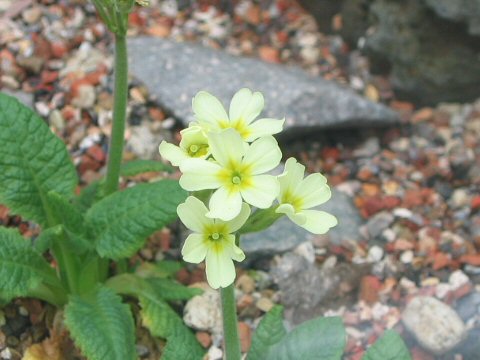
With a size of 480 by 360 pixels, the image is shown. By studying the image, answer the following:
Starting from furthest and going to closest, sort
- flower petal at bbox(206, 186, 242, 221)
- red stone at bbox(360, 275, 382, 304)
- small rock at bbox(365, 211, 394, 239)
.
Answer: small rock at bbox(365, 211, 394, 239) → red stone at bbox(360, 275, 382, 304) → flower petal at bbox(206, 186, 242, 221)

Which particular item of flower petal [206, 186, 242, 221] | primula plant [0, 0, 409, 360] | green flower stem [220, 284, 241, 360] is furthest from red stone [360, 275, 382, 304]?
flower petal [206, 186, 242, 221]

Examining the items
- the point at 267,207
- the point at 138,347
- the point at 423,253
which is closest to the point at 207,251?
the point at 267,207

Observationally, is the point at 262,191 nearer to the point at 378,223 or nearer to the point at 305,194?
the point at 305,194

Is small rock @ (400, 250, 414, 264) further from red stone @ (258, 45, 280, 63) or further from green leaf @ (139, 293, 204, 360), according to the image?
red stone @ (258, 45, 280, 63)

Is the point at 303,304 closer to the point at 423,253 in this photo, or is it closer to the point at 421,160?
the point at 423,253

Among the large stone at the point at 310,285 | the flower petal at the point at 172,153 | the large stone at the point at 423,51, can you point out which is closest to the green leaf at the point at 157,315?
the large stone at the point at 310,285
